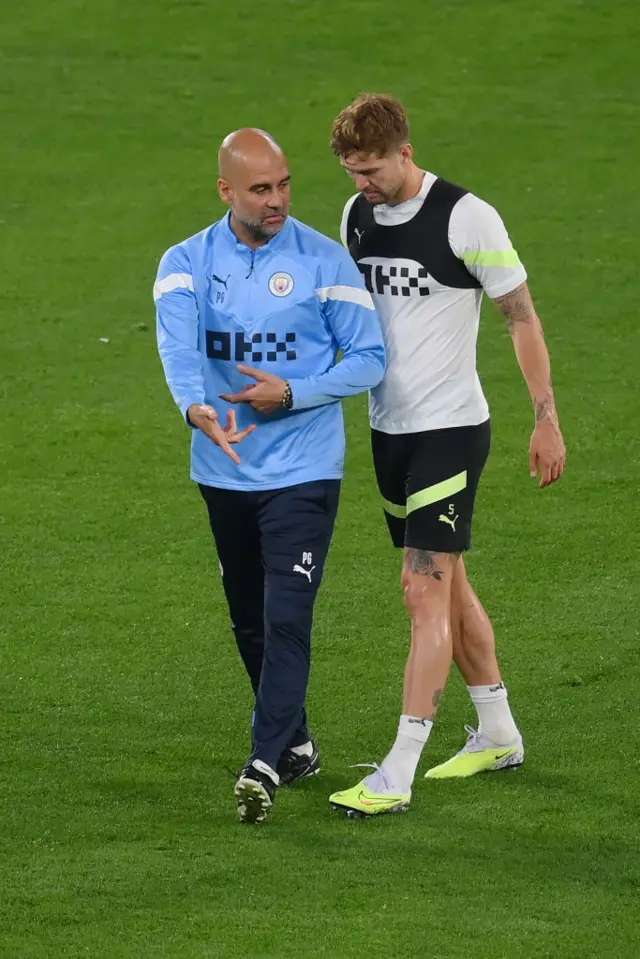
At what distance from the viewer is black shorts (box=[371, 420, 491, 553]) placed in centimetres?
522

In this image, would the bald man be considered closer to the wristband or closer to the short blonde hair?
the wristband

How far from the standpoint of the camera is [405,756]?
17.0 ft

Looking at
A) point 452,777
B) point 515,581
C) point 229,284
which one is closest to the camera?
point 229,284

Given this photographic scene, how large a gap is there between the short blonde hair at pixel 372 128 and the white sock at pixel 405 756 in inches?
65.9

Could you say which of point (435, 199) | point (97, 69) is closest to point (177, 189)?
point (97, 69)

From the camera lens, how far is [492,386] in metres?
9.62

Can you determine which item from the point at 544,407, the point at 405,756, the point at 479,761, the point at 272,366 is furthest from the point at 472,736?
the point at 272,366

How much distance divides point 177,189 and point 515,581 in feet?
21.5

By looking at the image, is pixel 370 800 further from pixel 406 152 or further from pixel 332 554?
pixel 332 554

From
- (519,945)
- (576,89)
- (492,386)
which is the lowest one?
(519,945)

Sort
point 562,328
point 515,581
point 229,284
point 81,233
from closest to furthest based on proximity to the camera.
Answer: point 229,284 < point 515,581 < point 562,328 < point 81,233

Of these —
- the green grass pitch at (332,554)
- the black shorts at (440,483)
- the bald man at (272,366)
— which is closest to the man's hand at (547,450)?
the black shorts at (440,483)

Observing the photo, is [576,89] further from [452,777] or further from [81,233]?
[452,777]

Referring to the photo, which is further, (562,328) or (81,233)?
(81,233)
